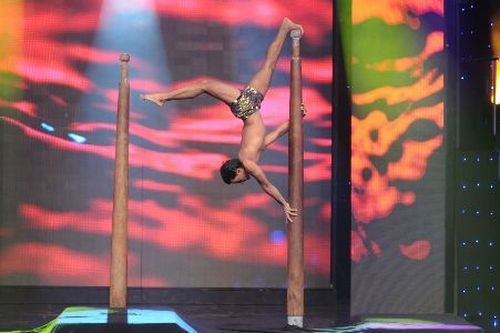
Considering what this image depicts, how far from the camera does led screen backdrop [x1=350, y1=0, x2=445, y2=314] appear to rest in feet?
25.2

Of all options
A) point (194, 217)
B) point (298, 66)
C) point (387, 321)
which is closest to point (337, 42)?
point (194, 217)

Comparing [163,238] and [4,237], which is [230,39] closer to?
[163,238]

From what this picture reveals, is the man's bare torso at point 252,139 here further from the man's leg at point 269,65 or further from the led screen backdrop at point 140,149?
the led screen backdrop at point 140,149

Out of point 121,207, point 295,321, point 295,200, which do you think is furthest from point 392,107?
point 121,207

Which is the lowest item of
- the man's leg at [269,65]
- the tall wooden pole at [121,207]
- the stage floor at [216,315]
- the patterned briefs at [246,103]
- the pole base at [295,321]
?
the stage floor at [216,315]

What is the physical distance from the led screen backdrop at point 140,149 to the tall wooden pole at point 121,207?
355 cm

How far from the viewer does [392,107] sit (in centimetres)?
776

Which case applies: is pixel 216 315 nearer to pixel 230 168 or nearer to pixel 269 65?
pixel 230 168

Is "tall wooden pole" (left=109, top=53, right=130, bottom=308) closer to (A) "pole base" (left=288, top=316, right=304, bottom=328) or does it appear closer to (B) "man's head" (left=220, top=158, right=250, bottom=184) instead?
(B) "man's head" (left=220, top=158, right=250, bottom=184)

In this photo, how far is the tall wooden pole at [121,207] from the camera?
4.65 metres

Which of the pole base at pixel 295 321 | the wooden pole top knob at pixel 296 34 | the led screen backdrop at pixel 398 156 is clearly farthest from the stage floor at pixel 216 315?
the wooden pole top knob at pixel 296 34

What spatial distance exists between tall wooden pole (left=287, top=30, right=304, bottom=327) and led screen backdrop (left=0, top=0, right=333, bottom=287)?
11.4 feet

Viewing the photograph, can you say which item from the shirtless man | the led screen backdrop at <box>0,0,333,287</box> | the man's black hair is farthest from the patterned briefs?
the led screen backdrop at <box>0,0,333,287</box>

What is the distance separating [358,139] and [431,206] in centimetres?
94
